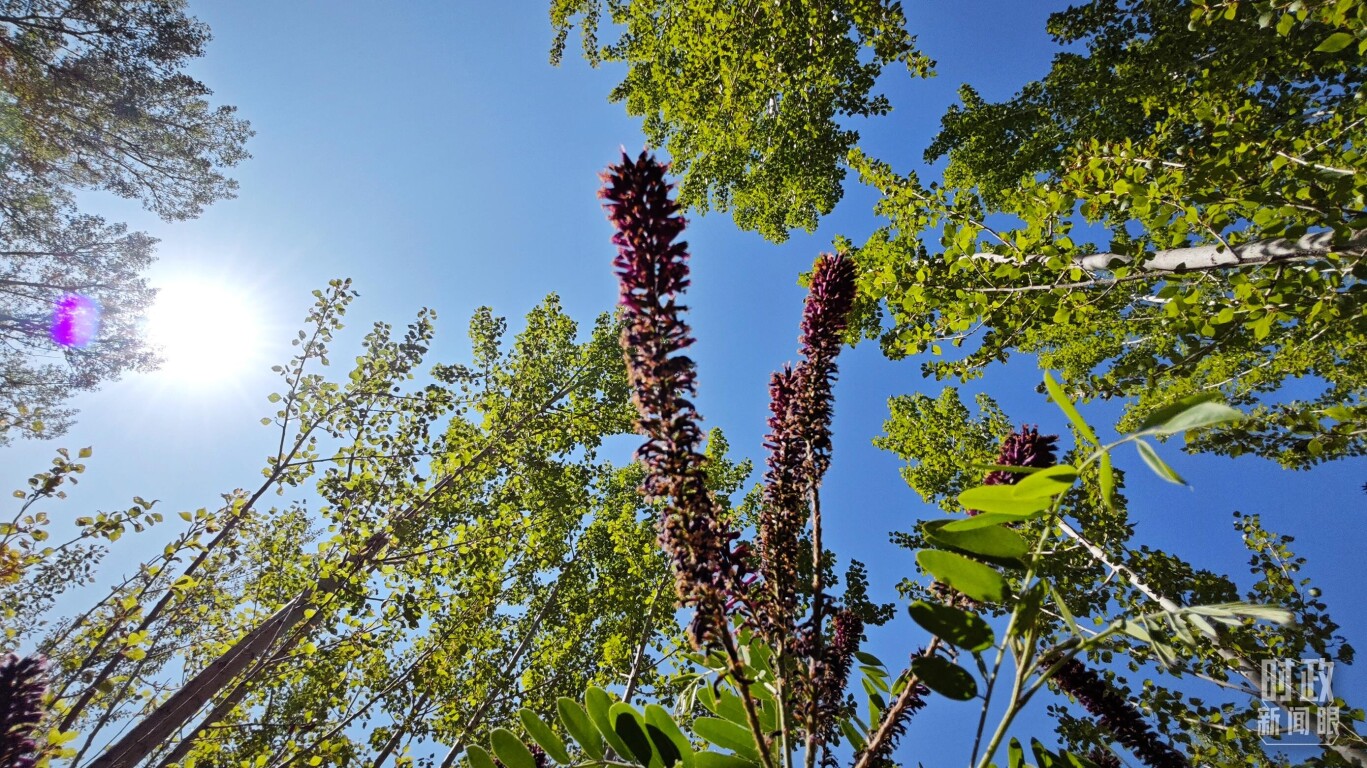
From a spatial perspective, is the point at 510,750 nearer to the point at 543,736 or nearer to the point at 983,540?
the point at 543,736

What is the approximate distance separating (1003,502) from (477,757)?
4.09ft

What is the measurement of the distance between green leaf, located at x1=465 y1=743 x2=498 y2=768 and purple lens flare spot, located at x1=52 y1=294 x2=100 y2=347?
1715 cm

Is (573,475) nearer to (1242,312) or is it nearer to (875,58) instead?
(875,58)

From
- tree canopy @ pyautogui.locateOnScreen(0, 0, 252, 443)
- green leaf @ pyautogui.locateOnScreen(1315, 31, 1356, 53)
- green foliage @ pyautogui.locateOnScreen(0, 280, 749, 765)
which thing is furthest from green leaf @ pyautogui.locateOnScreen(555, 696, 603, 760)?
tree canopy @ pyautogui.locateOnScreen(0, 0, 252, 443)

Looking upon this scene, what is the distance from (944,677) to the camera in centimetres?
100

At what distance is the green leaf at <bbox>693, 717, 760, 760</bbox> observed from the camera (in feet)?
4.10

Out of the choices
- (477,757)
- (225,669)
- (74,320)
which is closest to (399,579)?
(225,669)

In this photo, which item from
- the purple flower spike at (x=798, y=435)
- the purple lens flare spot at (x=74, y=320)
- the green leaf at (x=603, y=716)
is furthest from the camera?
the purple lens flare spot at (x=74, y=320)

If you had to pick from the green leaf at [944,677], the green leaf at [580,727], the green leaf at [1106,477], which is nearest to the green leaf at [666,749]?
the green leaf at [580,727]

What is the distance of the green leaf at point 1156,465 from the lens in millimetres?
755

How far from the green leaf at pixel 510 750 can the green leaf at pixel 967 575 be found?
958 mm

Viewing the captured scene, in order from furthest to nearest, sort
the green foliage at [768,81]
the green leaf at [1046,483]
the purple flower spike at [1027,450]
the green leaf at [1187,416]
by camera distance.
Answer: the green foliage at [768,81] → the purple flower spike at [1027,450] → the green leaf at [1046,483] → the green leaf at [1187,416]

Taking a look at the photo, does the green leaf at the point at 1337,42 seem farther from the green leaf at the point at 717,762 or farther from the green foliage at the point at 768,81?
the green foliage at the point at 768,81

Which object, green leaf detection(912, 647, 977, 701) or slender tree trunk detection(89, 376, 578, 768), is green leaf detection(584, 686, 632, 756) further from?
slender tree trunk detection(89, 376, 578, 768)
